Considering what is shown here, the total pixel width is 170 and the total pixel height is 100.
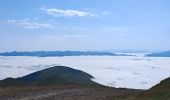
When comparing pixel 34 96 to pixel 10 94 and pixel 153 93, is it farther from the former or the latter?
pixel 153 93

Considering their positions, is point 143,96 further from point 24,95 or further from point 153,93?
point 24,95

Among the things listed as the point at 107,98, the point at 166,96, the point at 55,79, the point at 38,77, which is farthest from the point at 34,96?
the point at 38,77

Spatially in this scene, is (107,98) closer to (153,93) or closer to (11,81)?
(153,93)

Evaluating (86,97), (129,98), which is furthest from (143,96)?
(86,97)

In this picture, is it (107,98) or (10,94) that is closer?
(107,98)

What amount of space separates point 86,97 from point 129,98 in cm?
427

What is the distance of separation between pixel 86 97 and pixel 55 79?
136 metres

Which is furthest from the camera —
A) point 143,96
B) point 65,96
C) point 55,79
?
point 55,79

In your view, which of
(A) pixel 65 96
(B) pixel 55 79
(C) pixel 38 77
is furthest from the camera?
(C) pixel 38 77

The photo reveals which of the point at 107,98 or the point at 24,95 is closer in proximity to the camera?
the point at 107,98

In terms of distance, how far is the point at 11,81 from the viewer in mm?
183250

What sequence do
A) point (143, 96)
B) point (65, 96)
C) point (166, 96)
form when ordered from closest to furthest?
point (166, 96) < point (143, 96) < point (65, 96)

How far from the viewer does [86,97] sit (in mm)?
32688

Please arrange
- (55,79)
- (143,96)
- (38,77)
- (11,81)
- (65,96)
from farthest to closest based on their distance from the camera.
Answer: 1. (38,77)
2. (11,81)
3. (55,79)
4. (65,96)
5. (143,96)
